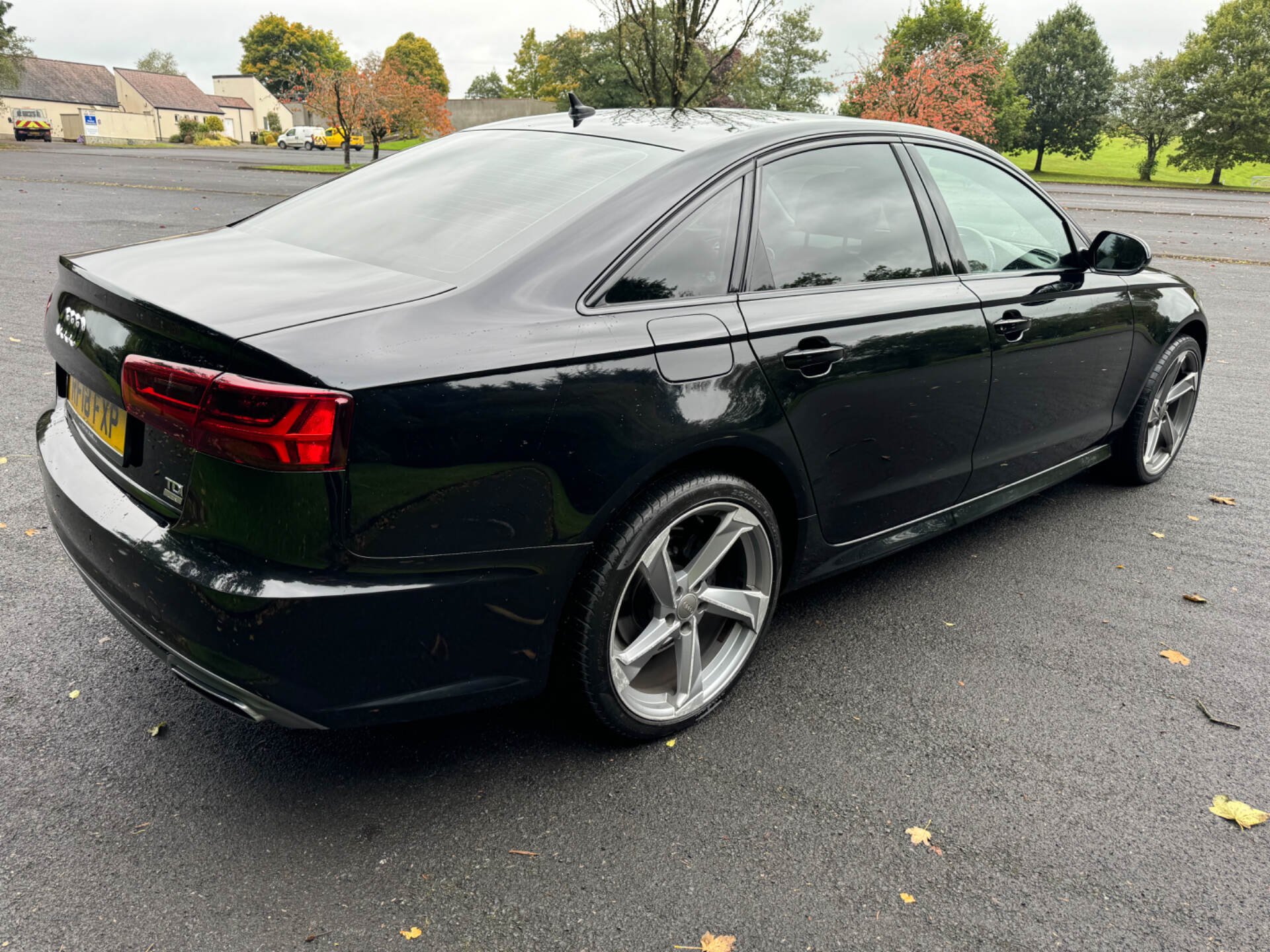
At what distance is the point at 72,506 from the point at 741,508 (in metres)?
1.75

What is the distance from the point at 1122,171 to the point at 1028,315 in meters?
60.0

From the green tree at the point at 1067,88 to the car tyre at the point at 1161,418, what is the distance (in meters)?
53.8

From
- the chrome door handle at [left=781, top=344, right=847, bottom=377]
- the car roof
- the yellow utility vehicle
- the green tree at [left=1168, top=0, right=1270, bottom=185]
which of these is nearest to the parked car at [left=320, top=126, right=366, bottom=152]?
the yellow utility vehicle

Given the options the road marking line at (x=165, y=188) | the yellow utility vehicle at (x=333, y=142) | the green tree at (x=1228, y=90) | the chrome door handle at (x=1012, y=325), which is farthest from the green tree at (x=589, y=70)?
the chrome door handle at (x=1012, y=325)

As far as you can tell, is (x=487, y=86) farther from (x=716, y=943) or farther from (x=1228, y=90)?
(x=716, y=943)

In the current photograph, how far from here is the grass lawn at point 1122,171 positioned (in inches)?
1746

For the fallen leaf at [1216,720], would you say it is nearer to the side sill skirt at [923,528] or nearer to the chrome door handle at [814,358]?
the side sill skirt at [923,528]

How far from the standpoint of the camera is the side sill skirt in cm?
302

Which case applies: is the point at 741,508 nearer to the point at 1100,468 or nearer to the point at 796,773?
the point at 796,773

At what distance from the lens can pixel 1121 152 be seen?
67750 millimetres

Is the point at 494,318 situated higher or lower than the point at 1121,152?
lower

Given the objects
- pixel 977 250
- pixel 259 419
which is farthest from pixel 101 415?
pixel 977 250

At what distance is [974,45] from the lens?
55125 mm

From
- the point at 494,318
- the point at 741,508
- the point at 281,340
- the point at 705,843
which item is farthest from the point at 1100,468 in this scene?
the point at 281,340
